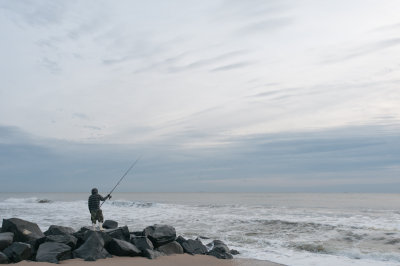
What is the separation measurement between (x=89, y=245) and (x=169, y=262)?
1.99 metres

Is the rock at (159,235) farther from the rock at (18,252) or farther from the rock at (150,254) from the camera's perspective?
the rock at (18,252)

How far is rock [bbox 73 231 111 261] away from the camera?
28.0 ft

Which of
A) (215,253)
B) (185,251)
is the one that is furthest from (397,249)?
(185,251)

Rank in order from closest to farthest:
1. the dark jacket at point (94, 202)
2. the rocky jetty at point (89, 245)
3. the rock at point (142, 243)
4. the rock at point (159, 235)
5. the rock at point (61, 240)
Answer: the rocky jetty at point (89, 245), the rock at point (61, 240), the rock at point (142, 243), the rock at point (159, 235), the dark jacket at point (94, 202)

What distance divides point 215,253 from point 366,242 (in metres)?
6.54

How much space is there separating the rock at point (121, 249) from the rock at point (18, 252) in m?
1.85

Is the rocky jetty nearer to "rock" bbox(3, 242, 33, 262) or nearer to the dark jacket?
"rock" bbox(3, 242, 33, 262)

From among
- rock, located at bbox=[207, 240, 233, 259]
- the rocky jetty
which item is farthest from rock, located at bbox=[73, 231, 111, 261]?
rock, located at bbox=[207, 240, 233, 259]

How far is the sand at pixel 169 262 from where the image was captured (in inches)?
319

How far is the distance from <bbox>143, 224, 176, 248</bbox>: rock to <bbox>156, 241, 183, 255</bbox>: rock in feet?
0.44

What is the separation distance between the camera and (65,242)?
29.2ft

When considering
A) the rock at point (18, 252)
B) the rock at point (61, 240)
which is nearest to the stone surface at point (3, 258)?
the rock at point (18, 252)

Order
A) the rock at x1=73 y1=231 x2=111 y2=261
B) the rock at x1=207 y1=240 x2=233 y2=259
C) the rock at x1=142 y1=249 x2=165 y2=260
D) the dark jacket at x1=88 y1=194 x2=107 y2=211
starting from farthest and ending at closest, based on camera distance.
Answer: the dark jacket at x1=88 y1=194 x2=107 y2=211, the rock at x1=207 y1=240 x2=233 y2=259, the rock at x1=142 y1=249 x2=165 y2=260, the rock at x1=73 y1=231 x2=111 y2=261

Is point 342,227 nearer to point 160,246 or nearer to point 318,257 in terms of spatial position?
point 318,257
